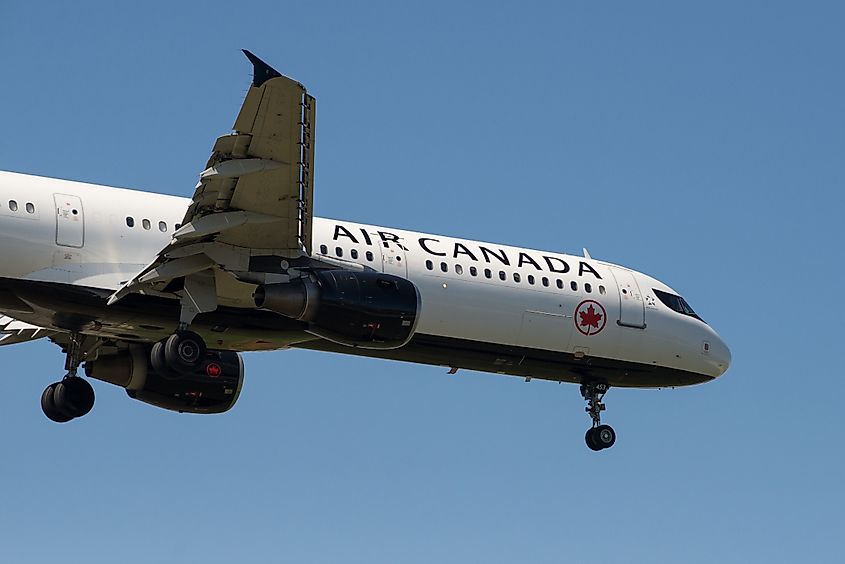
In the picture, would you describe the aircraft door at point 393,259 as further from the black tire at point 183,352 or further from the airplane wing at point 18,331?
the airplane wing at point 18,331

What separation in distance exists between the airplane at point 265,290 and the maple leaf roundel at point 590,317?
0.04 m

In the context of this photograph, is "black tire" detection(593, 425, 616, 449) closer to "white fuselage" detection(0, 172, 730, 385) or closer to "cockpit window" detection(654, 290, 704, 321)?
"white fuselage" detection(0, 172, 730, 385)

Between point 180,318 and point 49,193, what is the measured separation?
3.27m

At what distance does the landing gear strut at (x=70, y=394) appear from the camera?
103ft

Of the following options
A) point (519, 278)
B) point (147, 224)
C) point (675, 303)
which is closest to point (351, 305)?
point (147, 224)

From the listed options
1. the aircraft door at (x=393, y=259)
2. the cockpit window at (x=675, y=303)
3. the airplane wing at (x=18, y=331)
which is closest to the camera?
the aircraft door at (x=393, y=259)

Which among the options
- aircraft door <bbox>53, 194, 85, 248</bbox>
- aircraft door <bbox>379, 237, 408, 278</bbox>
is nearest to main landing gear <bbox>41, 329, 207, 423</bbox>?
aircraft door <bbox>53, 194, 85, 248</bbox>

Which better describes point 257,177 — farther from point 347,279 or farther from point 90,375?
point 90,375

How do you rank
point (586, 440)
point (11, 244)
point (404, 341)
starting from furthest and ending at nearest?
point (586, 440) < point (404, 341) < point (11, 244)

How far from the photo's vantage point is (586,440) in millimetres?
35219

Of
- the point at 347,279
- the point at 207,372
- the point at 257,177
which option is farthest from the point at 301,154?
the point at 207,372

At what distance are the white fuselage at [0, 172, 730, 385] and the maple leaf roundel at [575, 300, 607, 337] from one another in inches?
0.9

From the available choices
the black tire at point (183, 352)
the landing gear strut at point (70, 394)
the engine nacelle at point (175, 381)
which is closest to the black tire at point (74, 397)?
the landing gear strut at point (70, 394)

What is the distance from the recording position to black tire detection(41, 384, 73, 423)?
31.5 m
